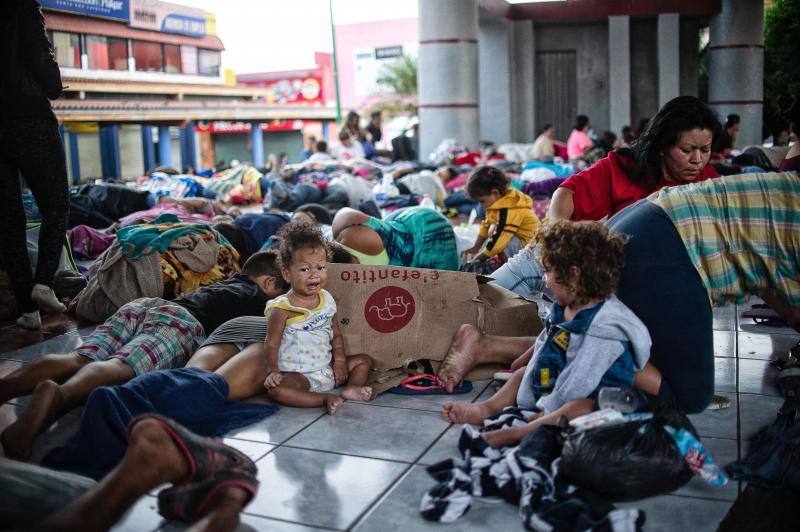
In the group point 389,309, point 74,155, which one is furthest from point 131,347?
point 74,155

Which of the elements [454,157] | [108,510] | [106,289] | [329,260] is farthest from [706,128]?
[454,157]

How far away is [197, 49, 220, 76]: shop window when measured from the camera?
21781 millimetres

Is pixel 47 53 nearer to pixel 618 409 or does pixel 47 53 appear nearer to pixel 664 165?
pixel 664 165

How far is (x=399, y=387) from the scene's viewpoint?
356 centimetres

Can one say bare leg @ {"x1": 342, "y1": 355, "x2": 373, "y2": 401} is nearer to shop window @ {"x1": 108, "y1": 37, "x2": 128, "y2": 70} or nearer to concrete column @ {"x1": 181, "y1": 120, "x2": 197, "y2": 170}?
shop window @ {"x1": 108, "y1": 37, "x2": 128, "y2": 70}

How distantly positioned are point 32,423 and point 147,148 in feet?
50.4

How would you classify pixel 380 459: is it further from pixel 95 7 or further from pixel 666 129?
pixel 95 7

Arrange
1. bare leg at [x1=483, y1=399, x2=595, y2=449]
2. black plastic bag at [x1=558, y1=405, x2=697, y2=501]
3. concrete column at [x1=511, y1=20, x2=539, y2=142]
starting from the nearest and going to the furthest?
black plastic bag at [x1=558, y1=405, x2=697, y2=501] → bare leg at [x1=483, y1=399, x2=595, y2=449] → concrete column at [x1=511, y1=20, x2=539, y2=142]

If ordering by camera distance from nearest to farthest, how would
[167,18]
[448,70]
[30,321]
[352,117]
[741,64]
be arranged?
[30,321], [352,117], [448,70], [741,64], [167,18]

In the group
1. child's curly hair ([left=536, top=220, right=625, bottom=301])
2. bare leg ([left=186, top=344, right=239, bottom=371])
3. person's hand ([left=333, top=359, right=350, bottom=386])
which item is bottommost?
person's hand ([left=333, top=359, right=350, bottom=386])

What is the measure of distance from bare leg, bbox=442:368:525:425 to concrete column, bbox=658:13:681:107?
1456 cm

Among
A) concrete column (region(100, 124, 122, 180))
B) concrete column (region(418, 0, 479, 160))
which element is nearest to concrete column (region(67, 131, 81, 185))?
concrete column (region(100, 124, 122, 180))

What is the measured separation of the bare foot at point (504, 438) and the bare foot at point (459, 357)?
2.35 feet

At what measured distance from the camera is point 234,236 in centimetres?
598
